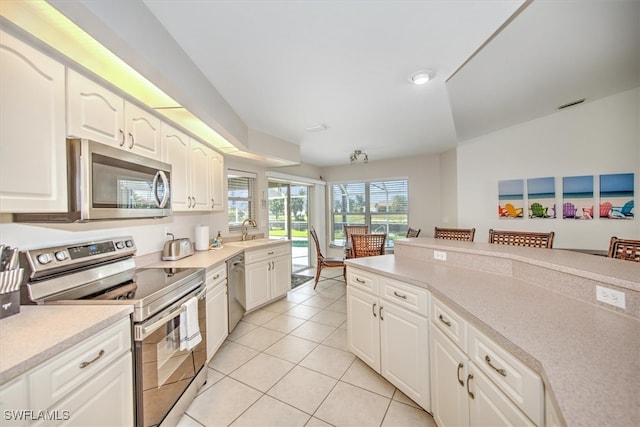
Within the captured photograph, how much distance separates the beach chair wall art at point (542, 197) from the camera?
3207 mm

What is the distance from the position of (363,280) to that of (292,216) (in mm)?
3763

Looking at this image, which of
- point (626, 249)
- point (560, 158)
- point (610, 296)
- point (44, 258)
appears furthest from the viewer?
point (560, 158)

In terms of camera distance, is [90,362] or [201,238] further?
[201,238]

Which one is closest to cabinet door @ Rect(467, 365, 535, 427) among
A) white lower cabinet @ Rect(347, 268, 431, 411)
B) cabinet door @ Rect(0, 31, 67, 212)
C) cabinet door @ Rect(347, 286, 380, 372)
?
white lower cabinet @ Rect(347, 268, 431, 411)

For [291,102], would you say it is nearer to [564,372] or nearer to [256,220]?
[256,220]

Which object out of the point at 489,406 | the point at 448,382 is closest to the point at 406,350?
the point at 448,382

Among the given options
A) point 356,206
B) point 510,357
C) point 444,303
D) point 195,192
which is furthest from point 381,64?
point 356,206

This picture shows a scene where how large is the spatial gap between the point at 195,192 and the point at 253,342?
1679 mm

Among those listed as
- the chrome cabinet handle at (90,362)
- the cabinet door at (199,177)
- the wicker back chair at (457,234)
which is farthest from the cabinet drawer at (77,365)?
the wicker back chair at (457,234)

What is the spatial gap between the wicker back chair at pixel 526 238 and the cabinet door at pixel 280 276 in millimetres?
2694

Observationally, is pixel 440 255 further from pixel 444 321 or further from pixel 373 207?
pixel 373 207

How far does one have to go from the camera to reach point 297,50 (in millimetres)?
1657

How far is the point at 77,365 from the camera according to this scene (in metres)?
0.99

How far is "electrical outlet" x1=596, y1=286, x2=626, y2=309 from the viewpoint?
106cm
